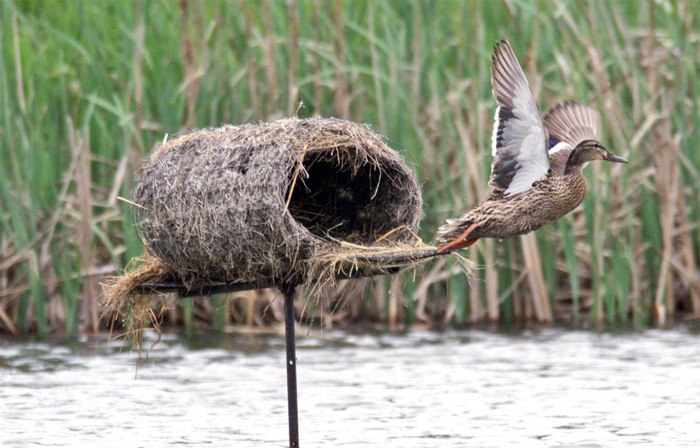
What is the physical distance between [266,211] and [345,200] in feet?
3.56

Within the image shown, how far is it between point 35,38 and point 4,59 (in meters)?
0.55

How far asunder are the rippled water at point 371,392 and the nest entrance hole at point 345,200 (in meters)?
1.55

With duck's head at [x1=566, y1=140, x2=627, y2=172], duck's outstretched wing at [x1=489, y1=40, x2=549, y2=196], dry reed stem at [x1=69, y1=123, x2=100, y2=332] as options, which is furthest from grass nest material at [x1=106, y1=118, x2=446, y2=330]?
dry reed stem at [x1=69, y1=123, x2=100, y2=332]

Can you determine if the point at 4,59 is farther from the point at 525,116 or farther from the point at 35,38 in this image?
the point at 525,116

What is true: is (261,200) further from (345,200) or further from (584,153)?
(584,153)

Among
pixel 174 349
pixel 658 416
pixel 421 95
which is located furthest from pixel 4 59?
pixel 658 416

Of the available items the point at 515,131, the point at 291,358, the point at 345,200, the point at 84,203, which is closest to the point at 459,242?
the point at 515,131

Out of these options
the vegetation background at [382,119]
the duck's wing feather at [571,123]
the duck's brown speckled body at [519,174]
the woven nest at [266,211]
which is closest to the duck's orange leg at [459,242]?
the duck's brown speckled body at [519,174]

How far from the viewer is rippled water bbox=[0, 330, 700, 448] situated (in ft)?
24.5

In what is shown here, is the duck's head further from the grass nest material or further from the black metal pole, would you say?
the black metal pole

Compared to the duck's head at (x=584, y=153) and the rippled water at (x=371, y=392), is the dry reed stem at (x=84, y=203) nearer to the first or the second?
the rippled water at (x=371, y=392)

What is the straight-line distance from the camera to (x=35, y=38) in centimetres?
1088

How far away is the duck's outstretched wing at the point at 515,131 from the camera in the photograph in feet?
20.9

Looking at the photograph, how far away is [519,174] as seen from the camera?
6.46 meters
